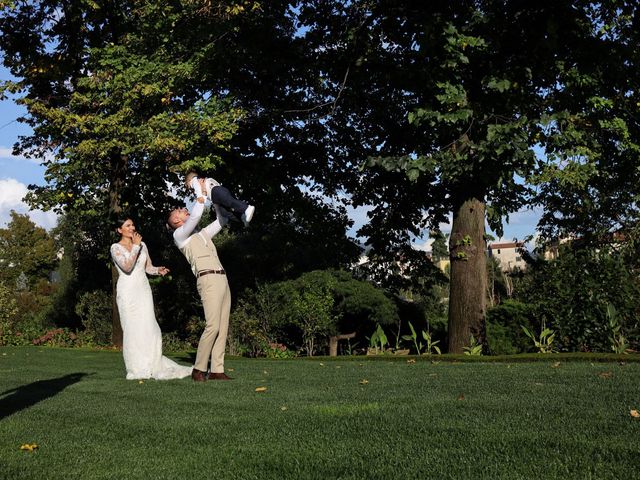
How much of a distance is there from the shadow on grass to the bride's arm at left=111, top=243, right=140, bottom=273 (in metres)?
1.79

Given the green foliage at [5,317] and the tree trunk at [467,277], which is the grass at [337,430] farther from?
the green foliage at [5,317]

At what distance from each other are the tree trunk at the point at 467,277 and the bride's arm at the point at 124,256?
786 cm

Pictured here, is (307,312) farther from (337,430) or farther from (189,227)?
(337,430)

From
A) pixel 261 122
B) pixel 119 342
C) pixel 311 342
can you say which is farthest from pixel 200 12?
pixel 119 342

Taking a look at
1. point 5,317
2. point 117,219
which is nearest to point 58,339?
point 5,317

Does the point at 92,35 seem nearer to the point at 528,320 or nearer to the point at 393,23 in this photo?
the point at 393,23

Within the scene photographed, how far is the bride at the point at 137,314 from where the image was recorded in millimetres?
10594

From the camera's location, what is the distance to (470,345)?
15609 millimetres

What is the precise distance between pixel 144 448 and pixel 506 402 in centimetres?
298

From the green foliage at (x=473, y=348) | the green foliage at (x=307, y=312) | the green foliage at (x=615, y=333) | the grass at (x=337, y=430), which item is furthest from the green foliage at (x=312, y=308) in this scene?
the grass at (x=337, y=430)

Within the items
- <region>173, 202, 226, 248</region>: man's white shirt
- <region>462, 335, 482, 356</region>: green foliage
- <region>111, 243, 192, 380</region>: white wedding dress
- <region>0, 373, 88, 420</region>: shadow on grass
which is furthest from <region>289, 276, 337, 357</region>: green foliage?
<region>173, 202, 226, 248</region>: man's white shirt

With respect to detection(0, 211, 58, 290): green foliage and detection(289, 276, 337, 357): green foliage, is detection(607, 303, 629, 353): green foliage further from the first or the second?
detection(0, 211, 58, 290): green foliage

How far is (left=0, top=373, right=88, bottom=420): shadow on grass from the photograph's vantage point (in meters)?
6.85

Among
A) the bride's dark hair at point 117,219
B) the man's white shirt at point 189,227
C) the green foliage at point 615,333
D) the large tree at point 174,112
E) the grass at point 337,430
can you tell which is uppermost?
the large tree at point 174,112
